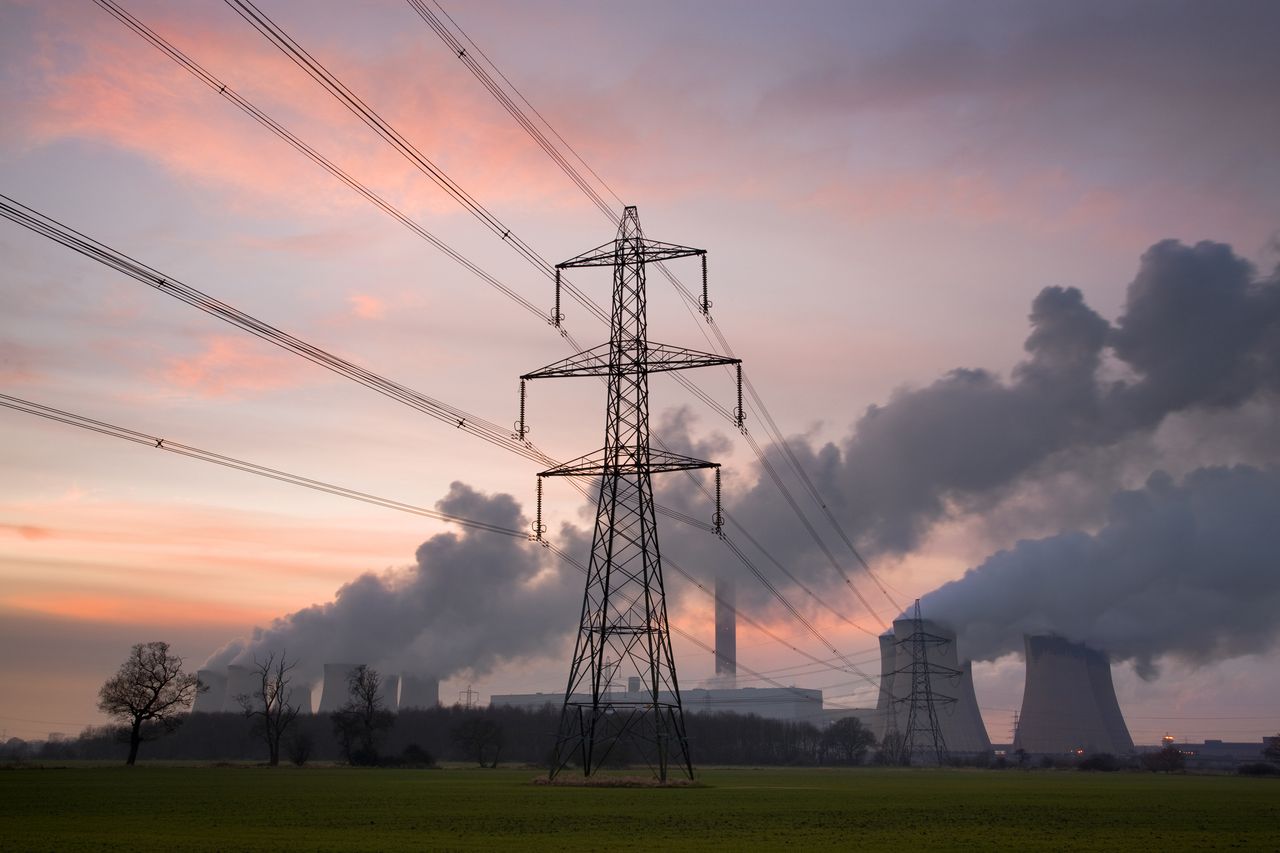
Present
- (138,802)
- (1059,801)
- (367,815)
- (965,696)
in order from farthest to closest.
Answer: (965,696) → (1059,801) → (138,802) → (367,815)

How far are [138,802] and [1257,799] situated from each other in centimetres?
4702

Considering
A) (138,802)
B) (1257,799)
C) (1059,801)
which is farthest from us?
(1257,799)

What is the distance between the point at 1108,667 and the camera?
5541 inches

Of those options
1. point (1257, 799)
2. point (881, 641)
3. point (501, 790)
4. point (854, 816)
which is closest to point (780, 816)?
point (854, 816)

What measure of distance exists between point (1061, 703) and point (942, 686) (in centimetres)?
1405

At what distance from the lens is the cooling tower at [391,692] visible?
165 metres

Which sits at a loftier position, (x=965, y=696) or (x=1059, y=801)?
(x=965, y=696)

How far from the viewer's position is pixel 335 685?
155625 mm

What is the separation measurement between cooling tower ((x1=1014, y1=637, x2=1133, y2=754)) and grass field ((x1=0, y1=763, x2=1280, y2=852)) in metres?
85.2

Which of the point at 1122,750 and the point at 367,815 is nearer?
the point at 367,815

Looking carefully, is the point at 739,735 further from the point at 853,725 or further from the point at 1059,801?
the point at 1059,801

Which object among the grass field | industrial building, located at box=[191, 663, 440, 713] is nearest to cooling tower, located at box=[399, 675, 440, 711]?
industrial building, located at box=[191, 663, 440, 713]

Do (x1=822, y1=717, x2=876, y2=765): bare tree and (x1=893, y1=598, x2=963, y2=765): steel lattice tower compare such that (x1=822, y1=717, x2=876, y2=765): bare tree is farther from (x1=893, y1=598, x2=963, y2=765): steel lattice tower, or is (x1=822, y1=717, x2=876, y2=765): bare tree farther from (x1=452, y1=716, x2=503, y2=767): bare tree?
(x1=452, y1=716, x2=503, y2=767): bare tree

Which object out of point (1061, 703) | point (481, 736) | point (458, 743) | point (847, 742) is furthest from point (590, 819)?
point (847, 742)
